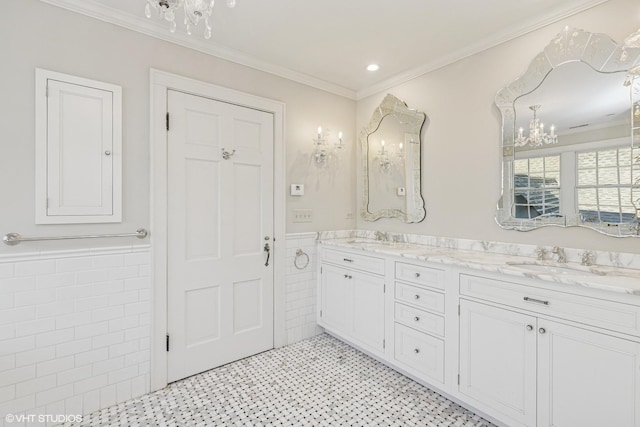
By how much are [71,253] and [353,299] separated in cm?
205

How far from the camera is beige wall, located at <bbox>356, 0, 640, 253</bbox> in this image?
199 centimetres

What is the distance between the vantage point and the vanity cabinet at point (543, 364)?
1445 mm

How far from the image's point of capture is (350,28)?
2316 millimetres

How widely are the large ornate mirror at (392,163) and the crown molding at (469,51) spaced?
6.8 inches

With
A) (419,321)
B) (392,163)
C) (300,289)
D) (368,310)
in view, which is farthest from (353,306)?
(392,163)

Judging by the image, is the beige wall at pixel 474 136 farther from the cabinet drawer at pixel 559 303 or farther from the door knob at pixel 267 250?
the door knob at pixel 267 250

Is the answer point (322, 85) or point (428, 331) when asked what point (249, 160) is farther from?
point (428, 331)

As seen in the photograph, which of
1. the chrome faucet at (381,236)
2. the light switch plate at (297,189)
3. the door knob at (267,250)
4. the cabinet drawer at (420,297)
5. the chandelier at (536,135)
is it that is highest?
the chandelier at (536,135)

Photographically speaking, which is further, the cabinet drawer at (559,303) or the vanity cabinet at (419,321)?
the vanity cabinet at (419,321)

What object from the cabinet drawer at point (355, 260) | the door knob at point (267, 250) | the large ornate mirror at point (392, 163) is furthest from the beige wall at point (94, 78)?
the large ornate mirror at point (392, 163)

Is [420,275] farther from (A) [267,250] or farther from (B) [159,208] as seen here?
(B) [159,208]

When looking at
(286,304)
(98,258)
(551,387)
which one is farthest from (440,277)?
(98,258)

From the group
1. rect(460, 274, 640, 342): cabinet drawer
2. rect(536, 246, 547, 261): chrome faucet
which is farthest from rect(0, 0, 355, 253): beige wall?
rect(536, 246, 547, 261): chrome faucet

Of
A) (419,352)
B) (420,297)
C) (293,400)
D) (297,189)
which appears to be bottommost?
(293,400)
